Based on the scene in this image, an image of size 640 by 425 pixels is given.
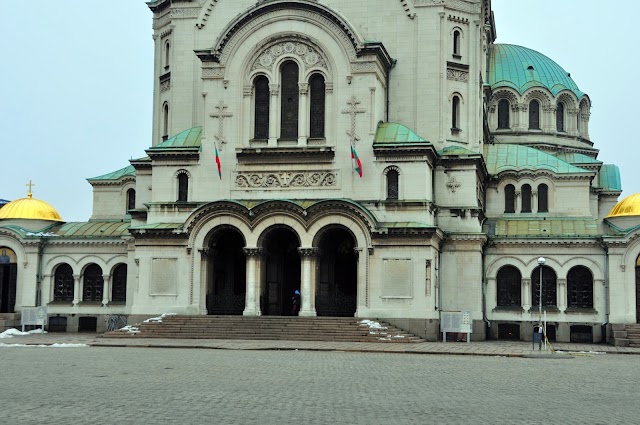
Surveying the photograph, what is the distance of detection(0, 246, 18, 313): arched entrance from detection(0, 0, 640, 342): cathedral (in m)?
0.38

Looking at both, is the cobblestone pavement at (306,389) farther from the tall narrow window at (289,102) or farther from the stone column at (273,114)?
the tall narrow window at (289,102)

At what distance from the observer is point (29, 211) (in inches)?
2414

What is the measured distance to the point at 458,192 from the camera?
52969 millimetres

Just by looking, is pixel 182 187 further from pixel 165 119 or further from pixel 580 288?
pixel 580 288

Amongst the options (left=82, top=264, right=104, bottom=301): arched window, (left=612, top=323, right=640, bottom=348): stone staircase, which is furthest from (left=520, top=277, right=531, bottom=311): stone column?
(left=82, top=264, right=104, bottom=301): arched window

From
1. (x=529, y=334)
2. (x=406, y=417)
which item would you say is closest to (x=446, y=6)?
(x=529, y=334)

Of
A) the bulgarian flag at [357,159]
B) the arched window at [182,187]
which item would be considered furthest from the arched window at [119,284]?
the bulgarian flag at [357,159]

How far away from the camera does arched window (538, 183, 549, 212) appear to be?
5756cm

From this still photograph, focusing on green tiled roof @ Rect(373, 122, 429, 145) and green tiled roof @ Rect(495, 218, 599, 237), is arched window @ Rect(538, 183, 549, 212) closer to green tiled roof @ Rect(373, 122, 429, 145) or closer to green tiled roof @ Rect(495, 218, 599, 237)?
green tiled roof @ Rect(495, 218, 599, 237)

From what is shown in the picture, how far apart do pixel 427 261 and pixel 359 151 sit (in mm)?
6739

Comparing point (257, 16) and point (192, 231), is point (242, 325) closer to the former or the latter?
point (192, 231)

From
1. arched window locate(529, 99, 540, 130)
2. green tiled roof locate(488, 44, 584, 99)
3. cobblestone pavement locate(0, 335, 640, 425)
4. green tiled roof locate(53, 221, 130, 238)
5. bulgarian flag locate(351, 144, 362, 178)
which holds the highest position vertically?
green tiled roof locate(488, 44, 584, 99)

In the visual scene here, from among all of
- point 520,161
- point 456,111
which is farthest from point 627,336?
point 456,111

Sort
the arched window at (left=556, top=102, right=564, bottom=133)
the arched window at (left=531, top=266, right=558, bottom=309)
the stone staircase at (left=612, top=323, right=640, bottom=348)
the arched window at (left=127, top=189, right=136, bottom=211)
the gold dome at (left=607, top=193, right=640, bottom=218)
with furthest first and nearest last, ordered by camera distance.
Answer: the arched window at (left=556, top=102, right=564, bottom=133), the arched window at (left=127, top=189, right=136, bottom=211), the gold dome at (left=607, top=193, right=640, bottom=218), the arched window at (left=531, top=266, right=558, bottom=309), the stone staircase at (left=612, top=323, right=640, bottom=348)
